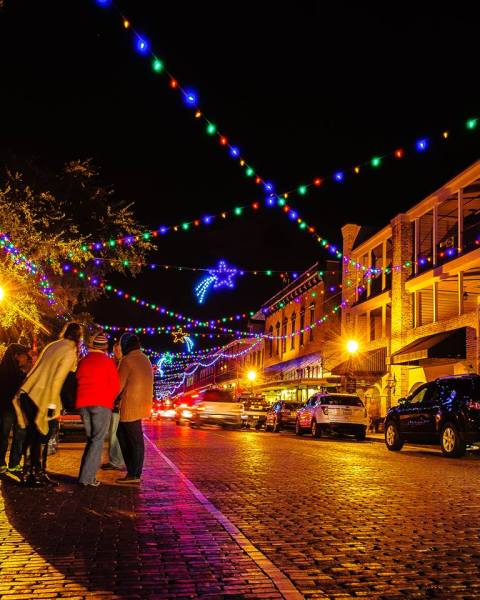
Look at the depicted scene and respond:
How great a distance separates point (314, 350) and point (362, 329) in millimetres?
5451

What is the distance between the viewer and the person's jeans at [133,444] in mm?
8500

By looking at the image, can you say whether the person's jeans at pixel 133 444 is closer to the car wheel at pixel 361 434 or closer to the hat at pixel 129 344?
the hat at pixel 129 344

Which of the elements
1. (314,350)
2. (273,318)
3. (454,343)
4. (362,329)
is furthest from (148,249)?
(273,318)

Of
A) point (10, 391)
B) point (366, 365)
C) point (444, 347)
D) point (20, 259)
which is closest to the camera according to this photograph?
point (10, 391)

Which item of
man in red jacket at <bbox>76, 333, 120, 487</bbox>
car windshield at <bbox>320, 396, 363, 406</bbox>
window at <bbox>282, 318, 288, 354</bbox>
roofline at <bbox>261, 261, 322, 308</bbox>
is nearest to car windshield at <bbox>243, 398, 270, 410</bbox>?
car windshield at <bbox>320, 396, 363, 406</bbox>

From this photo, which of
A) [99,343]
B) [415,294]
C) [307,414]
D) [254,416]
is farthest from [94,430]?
[415,294]

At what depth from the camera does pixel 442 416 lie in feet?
50.7

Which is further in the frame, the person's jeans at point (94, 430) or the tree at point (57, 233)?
the tree at point (57, 233)

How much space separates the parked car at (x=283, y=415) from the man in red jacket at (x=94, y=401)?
65.1 ft

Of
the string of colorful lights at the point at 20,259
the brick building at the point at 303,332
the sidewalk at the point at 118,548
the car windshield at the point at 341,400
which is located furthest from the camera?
the brick building at the point at 303,332

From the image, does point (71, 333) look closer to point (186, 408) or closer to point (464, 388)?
point (464, 388)

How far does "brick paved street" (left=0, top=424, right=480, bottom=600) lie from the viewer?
167 inches

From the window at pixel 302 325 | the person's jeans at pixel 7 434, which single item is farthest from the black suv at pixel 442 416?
the window at pixel 302 325

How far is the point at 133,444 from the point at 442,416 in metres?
8.95
